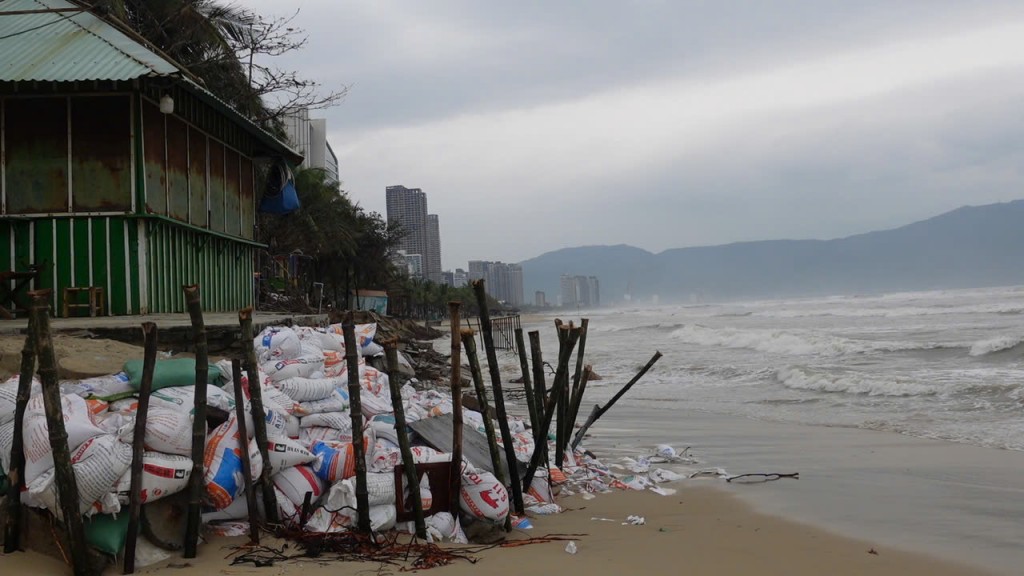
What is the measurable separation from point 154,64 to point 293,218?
1968cm

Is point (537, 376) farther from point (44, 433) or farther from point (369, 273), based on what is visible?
point (369, 273)

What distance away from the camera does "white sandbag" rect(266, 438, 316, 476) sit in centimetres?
496

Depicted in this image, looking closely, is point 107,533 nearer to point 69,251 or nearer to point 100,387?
point 100,387

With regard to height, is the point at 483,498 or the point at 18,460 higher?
the point at 18,460

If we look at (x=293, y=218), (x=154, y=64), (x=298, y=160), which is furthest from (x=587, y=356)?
(x=154, y=64)

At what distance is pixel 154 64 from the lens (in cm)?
935

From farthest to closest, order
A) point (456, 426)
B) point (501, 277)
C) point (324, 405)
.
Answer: point (501, 277)
point (324, 405)
point (456, 426)

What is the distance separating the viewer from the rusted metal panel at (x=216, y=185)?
1238cm

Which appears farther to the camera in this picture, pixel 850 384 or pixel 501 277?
pixel 501 277

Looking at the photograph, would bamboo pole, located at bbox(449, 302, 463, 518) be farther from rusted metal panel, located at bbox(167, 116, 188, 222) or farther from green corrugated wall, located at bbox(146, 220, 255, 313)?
rusted metal panel, located at bbox(167, 116, 188, 222)

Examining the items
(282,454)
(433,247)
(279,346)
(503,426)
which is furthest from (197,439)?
(433,247)

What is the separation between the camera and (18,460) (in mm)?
4270

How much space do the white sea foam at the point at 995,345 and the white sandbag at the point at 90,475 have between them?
19.9 m

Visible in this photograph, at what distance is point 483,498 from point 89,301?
6583 mm
